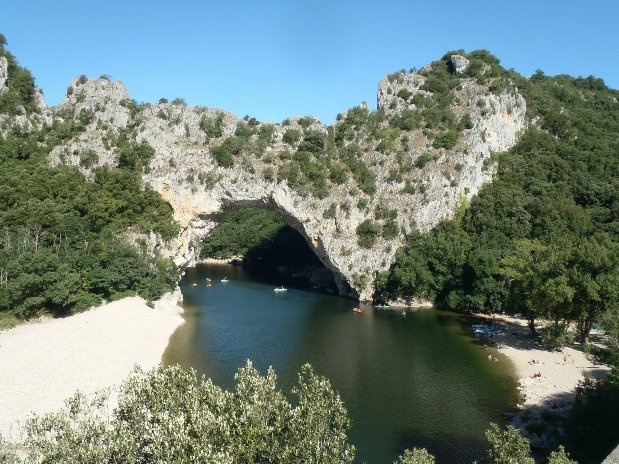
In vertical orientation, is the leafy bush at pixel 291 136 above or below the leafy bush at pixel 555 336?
above

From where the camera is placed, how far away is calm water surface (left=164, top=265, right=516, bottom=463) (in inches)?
987

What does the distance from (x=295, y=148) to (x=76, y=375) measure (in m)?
43.6

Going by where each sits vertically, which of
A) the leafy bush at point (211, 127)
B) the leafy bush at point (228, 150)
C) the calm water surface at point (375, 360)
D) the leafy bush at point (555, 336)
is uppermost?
the leafy bush at point (211, 127)

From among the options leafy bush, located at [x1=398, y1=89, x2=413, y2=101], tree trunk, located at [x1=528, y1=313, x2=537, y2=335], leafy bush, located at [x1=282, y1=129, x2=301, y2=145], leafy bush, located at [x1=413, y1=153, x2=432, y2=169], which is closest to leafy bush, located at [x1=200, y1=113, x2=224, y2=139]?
leafy bush, located at [x1=282, y1=129, x2=301, y2=145]

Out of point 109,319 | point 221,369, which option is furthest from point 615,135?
point 109,319

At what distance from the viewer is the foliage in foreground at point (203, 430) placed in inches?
465

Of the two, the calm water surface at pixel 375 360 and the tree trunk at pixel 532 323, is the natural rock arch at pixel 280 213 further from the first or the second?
the tree trunk at pixel 532 323

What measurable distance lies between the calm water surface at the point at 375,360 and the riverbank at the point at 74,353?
2.89 metres

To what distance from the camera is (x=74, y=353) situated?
34.2 metres

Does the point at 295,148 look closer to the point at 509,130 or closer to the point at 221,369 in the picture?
the point at 509,130

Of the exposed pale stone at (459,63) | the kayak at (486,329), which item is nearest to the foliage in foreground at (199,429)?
the kayak at (486,329)

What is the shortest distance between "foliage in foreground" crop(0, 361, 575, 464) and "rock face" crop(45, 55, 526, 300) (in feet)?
148

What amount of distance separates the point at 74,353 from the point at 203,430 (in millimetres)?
27098

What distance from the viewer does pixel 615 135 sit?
6881 centimetres
